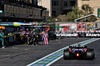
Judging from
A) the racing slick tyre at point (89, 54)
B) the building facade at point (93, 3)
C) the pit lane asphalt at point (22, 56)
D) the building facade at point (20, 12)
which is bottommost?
the pit lane asphalt at point (22, 56)

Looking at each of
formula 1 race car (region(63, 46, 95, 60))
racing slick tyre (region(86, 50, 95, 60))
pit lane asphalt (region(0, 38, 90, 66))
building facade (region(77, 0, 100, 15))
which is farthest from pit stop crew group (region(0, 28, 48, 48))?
building facade (region(77, 0, 100, 15))

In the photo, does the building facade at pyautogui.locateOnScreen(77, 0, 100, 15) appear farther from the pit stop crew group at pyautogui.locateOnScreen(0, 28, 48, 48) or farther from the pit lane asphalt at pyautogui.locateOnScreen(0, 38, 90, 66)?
the pit lane asphalt at pyautogui.locateOnScreen(0, 38, 90, 66)

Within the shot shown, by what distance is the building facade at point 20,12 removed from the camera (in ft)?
151

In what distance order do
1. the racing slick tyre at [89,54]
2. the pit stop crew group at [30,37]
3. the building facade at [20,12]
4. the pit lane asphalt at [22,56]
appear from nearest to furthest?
1. the pit lane asphalt at [22,56]
2. the racing slick tyre at [89,54]
3. the pit stop crew group at [30,37]
4. the building facade at [20,12]

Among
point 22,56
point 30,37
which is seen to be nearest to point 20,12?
A: point 30,37

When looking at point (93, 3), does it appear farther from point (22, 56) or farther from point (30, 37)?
point (22, 56)

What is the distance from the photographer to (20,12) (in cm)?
5450

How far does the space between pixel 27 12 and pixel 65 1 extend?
54.3m

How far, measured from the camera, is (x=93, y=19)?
299ft

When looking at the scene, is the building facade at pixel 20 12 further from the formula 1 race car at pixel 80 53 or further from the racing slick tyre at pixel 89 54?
the racing slick tyre at pixel 89 54

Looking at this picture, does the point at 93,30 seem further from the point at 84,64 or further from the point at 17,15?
the point at 84,64

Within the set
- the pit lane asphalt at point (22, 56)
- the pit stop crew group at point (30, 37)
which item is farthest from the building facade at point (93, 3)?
the pit lane asphalt at point (22, 56)

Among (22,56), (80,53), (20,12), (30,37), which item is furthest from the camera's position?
(20,12)

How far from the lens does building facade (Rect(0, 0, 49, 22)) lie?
151 feet
